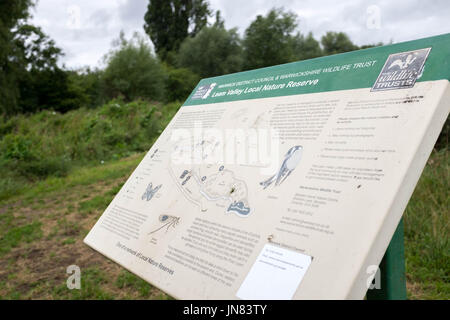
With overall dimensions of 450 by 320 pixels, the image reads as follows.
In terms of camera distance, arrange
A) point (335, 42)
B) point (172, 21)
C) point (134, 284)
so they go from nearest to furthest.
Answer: point (134, 284) < point (172, 21) < point (335, 42)

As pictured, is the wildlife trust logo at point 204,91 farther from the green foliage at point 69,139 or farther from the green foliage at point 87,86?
the green foliage at point 87,86

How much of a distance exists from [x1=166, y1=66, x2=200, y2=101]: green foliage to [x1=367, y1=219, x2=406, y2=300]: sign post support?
92.0 feet

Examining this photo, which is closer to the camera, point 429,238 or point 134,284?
point 429,238

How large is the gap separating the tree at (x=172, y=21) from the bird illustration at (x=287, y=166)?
115 feet

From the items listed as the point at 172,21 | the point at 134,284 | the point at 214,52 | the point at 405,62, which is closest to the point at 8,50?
the point at 134,284

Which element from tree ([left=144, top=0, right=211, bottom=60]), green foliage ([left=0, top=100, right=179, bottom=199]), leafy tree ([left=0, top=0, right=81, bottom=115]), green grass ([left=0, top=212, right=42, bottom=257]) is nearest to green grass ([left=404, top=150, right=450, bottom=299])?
green grass ([left=0, top=212, right=42, bottom=257])

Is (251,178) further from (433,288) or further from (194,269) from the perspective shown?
(433,288)

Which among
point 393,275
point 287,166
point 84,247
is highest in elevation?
point 287,166

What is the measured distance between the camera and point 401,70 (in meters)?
1.39

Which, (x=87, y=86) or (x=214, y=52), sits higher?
(x=214, y=52)

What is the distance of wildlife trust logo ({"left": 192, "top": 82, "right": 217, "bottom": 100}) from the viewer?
2.42 meters

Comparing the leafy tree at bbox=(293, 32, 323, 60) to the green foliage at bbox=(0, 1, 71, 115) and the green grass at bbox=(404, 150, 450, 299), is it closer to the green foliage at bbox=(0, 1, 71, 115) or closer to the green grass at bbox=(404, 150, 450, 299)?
the green foliage at bbox=(0, 1, 71, 115)

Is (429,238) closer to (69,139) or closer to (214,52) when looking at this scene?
(69,139)

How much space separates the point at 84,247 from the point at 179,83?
26.3 metres
